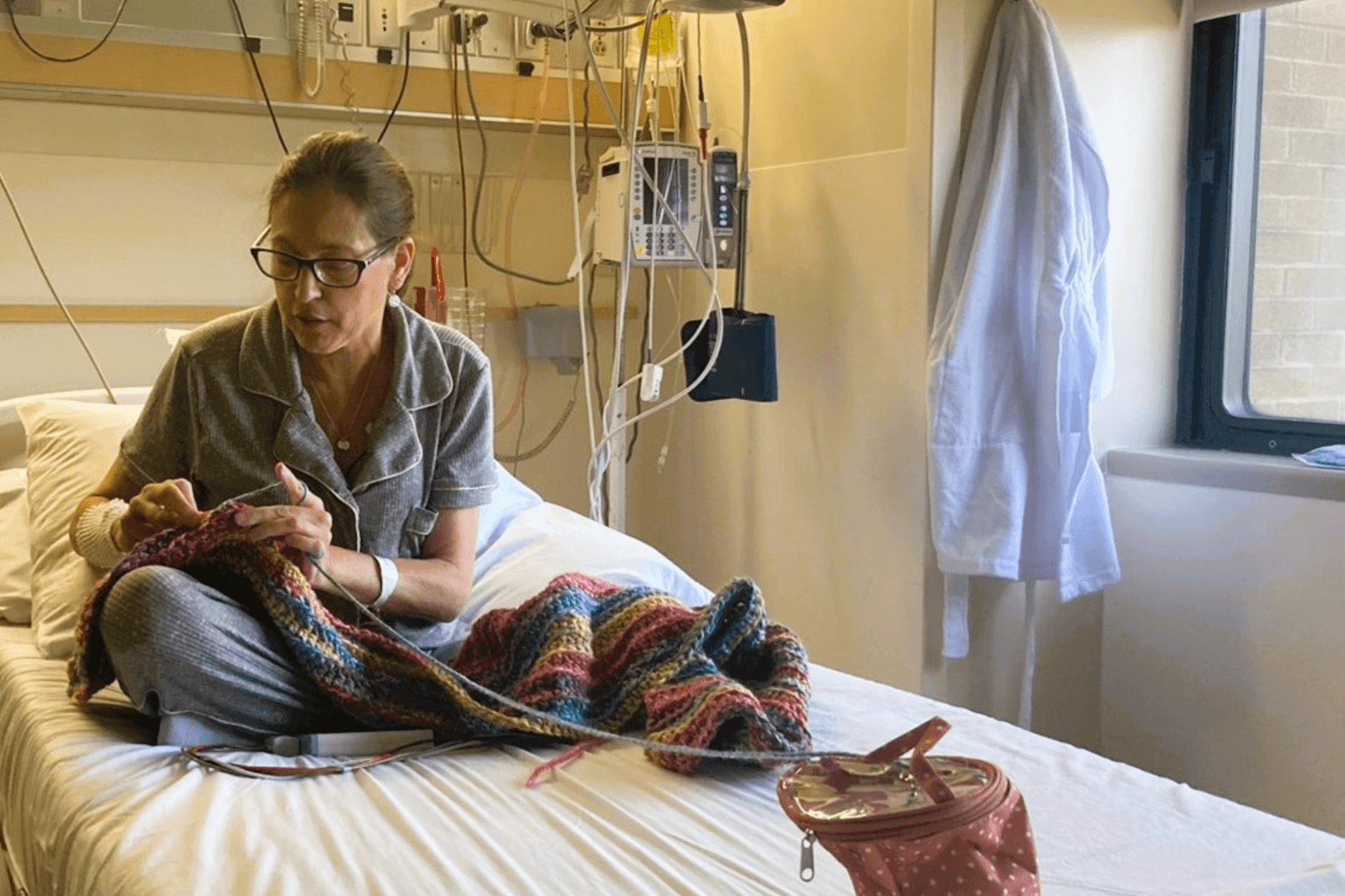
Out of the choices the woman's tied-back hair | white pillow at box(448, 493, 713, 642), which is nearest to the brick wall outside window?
white pillow at box(448, 493, 713, 642)

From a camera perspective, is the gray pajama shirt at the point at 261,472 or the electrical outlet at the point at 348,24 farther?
the electrical outlet at the point at 348,24

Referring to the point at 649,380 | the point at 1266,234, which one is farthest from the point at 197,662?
the point at 1266,234

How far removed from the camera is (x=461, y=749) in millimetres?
1561

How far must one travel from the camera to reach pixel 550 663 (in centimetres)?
160

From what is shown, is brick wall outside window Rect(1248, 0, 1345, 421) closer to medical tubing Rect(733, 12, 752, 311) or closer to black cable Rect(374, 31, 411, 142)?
medical tubing Rect(733, 12, 752, 311)

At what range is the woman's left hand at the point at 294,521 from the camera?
150 centimetres

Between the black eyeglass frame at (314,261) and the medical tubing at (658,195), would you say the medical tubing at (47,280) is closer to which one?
the black eyeglass frame at (314,261)

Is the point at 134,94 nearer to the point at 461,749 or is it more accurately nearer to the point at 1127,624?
the point at 461,749

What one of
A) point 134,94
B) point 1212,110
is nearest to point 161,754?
point 134,94

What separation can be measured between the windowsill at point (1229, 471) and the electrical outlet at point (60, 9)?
1.97 metres

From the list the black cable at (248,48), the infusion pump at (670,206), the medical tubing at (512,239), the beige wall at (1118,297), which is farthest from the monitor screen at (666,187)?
the black cable at (248,48)

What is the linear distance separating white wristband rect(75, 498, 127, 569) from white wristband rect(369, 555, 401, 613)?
0.30 metres

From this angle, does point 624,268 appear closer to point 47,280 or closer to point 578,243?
point 578,243

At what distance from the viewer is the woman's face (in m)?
1.65
